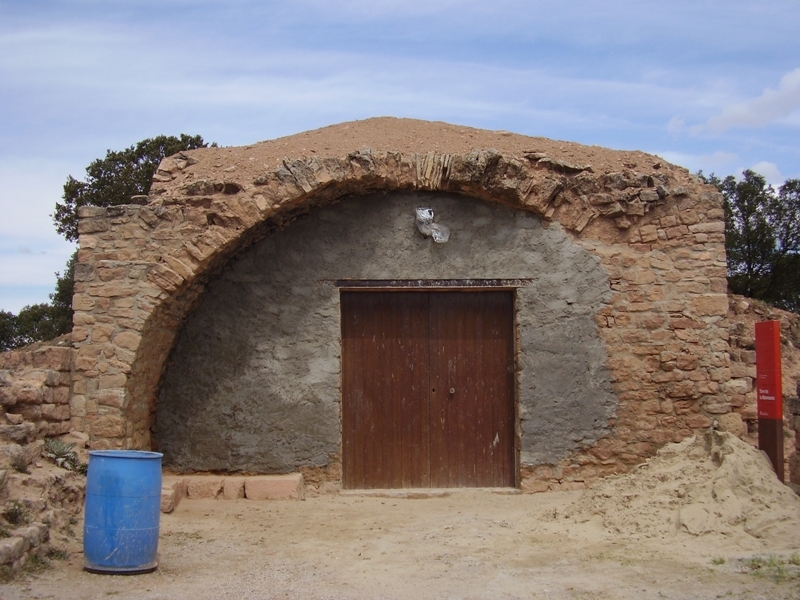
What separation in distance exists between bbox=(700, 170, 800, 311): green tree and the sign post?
10.4 metres

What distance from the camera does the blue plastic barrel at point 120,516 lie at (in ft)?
17.5

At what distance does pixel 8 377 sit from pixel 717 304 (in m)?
6.43

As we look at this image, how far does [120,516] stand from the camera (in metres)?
5.34

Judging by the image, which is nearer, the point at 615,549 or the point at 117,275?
the point at 615,549

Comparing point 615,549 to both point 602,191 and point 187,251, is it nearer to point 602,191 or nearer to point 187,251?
point 602,191

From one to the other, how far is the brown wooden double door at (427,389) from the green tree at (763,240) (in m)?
10.1

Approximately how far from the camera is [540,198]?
8461mm

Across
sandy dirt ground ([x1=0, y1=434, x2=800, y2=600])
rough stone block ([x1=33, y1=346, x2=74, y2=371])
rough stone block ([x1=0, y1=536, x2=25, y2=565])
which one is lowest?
sandy dirt ground ([x1=0, y1=434, x2=800, y2=600])

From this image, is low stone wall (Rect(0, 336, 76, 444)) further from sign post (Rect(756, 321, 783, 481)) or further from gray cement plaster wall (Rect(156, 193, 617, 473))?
sign post (Rect(756, 321, 783, 481))

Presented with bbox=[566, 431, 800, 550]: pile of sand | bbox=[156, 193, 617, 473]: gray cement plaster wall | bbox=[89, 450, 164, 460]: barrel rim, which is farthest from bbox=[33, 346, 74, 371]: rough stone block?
bbox=[566, 431, 800, 550]: pile of sand

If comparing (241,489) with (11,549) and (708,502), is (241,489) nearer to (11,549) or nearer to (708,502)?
(11,549)

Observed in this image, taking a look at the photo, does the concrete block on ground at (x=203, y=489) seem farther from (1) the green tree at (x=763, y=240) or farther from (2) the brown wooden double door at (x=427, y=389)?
(1) the green tree at (x=763, y=240)

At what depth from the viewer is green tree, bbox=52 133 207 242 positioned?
60.2ft

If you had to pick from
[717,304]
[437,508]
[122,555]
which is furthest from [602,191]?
[122,555]
